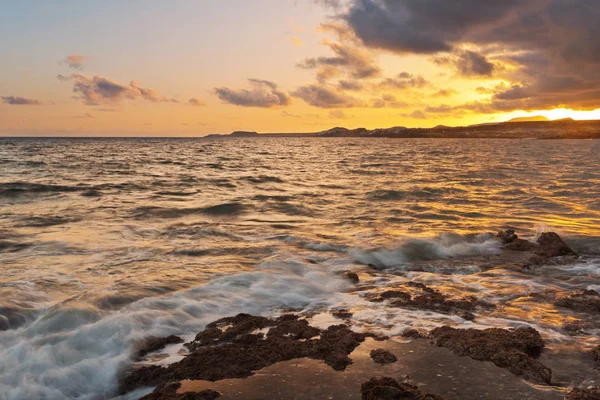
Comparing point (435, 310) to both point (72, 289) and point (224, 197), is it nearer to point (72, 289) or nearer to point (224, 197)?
point (72, 289)

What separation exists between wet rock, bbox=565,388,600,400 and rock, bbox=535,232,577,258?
6.52m

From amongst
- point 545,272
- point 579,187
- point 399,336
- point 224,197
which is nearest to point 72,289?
point 399,336

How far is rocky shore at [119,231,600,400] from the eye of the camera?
419cm

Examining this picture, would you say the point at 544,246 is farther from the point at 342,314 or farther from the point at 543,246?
the point at 342,314

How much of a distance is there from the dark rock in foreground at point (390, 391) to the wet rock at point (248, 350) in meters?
0.64

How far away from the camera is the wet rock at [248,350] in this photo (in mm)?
4742

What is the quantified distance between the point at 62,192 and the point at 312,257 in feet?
53.8

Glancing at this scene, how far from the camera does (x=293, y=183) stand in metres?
26.1

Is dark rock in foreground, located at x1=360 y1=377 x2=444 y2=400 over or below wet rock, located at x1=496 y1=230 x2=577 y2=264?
over

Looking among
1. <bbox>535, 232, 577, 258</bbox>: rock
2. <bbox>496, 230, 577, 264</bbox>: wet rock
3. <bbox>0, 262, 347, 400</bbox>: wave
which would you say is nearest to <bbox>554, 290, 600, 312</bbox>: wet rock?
<bbox>496, 230, 577, 264</bbox>: wet rock

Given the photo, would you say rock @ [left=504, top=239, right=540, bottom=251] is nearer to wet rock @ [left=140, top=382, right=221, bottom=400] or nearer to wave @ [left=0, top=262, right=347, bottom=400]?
wave @ [left=0, top=262, right=347, bottom=400]

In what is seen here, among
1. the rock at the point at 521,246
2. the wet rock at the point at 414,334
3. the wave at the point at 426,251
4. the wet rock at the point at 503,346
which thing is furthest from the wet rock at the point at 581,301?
the rock at the point at 521,246

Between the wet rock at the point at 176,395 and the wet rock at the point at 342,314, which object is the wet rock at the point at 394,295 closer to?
the wet rock at the point at 342,314

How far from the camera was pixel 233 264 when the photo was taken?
31.5 ft
